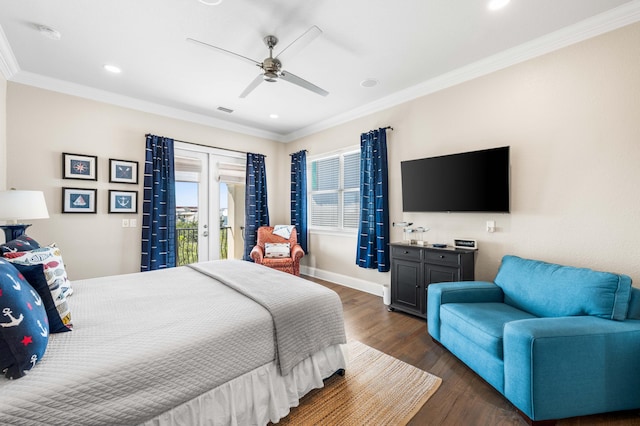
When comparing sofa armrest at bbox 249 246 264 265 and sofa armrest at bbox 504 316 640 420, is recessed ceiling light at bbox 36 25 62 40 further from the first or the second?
sofa armrest at bbox 504 316 640 420

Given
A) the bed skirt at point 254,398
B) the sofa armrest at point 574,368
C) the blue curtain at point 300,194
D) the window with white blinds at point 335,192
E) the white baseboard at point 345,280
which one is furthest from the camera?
the blue curtain at point 300,194

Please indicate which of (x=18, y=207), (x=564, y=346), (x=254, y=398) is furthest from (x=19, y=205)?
(x=564, y=346)

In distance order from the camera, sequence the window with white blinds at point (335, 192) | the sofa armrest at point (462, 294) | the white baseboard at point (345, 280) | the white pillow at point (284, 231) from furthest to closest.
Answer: the white pillow at point (284, 231), the window with white blinds at point (335, 192), the white baseboard at point (345, 280), the sofa armrest at point (462, 294)

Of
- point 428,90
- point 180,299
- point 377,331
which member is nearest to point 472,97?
point 428,90

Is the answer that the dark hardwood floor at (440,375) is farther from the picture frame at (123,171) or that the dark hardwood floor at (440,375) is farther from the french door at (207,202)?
the picture frame at (123,171)

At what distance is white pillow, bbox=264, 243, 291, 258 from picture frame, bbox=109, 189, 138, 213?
6.66 ft

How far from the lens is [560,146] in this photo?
2.44 m

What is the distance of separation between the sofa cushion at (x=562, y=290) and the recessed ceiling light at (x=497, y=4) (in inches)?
85.5

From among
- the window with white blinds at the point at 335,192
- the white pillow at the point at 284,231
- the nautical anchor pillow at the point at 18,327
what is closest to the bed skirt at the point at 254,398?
the nautical anchor pillow at the point at 18,327

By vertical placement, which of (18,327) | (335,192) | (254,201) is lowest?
(18,327)

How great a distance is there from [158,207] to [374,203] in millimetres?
3256

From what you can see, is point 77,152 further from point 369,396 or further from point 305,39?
point 369,396

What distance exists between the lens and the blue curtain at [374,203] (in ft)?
12.4

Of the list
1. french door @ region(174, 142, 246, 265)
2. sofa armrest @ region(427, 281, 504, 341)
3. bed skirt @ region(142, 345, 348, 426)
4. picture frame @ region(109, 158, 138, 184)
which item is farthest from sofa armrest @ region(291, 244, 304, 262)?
picture frame @ region(109, 158, 138, 184)
